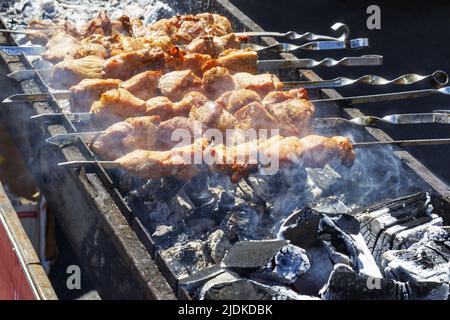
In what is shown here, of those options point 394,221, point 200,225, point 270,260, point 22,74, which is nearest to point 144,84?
point 22,74

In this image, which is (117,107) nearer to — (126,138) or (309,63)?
(126,138)

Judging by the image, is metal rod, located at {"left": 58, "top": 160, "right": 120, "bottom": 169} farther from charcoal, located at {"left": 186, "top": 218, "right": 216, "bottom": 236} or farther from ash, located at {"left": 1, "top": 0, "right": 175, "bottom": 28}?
ash, located at {"left": 1, "top": 0, "right": 175, "bottom": 28}

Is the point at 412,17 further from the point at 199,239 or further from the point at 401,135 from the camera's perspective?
the point at 199,239

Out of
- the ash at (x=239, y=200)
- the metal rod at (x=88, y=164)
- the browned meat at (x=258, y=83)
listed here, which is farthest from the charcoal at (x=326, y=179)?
the metal rod at (x=88, y=164)

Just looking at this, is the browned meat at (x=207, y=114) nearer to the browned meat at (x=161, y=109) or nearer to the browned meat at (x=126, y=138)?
the browned meat at (x=161, y=109)

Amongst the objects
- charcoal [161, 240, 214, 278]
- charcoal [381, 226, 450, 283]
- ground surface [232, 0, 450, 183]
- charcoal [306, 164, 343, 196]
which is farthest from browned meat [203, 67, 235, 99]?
ground surface [232, 0, 450, 183]

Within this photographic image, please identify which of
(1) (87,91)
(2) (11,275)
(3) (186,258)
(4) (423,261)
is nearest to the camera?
(4) (423,261)
